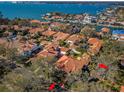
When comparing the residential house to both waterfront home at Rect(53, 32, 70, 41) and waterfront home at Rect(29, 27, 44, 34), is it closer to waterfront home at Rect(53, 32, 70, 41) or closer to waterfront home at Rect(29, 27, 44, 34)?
waterfront home at Rect(53, 32, 70, 41)

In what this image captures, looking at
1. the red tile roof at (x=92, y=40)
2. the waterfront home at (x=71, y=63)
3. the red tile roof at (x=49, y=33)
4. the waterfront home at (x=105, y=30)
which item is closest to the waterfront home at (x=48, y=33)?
the red tile roof at (x=49, y=33)

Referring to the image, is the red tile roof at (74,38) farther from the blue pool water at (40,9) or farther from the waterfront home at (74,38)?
the blue pool water at (40,9)

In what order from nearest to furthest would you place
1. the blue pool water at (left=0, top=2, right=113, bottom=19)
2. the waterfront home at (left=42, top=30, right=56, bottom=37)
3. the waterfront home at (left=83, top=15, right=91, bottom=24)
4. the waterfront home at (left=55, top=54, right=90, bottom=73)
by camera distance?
the waterfront home at (left=55, top=54, right=90, bottom=73) < the blue pool water at (left=0, top=2, right=113, bottom=19) < the waterfront home at (left=42, top=30, right=56, bottom=37) < the waterfront home at (left=83, top=15, right=91, bottom=24)

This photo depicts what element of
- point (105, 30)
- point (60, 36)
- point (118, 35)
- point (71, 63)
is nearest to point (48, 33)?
point (60, 36)

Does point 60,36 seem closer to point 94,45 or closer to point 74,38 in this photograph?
point 74,38

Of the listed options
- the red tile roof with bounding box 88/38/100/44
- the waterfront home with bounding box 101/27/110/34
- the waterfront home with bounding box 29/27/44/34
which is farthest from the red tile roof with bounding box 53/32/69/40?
the waterfront home with bounding box 101/27/110/34

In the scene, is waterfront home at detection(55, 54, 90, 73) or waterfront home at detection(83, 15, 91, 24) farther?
waterfront home at detection(83, 15, 91, 24)

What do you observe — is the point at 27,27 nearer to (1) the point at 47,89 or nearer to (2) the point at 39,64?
(2) the point at 39,64
